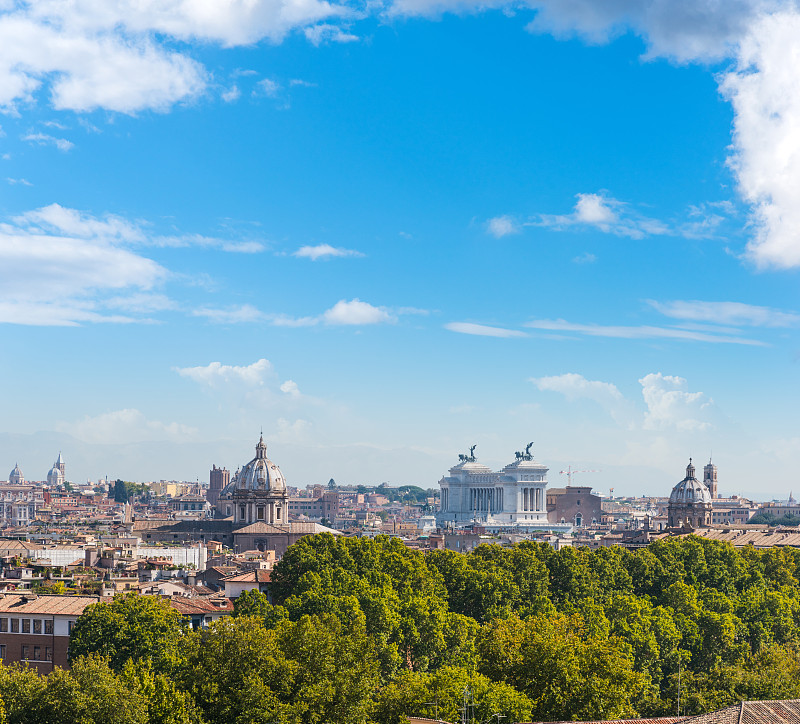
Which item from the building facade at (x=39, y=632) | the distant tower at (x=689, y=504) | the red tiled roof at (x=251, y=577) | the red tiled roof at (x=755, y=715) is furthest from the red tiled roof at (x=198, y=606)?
the distant tower at (x=689, y=504)

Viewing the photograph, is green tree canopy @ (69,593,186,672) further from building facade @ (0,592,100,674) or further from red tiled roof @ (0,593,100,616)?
red tiled roof @ (0,593,100,616)

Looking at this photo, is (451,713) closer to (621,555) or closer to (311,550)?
(311,550)

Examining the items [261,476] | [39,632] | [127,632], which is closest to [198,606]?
[39,632]

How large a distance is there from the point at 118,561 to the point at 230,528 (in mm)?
68055

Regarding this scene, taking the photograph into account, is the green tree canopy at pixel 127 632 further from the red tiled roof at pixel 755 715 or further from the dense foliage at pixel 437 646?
the red tiled roof at pixel 755 715

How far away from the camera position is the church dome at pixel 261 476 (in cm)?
18488

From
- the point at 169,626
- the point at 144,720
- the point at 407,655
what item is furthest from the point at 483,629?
the point at 144,720

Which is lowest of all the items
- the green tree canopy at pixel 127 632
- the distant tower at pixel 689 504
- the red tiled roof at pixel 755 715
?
the red tiled roof at pixel 755 715

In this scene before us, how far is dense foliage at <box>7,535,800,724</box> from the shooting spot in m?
52.7

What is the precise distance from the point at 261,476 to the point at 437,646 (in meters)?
114

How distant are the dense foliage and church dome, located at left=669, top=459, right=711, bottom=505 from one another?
271ft

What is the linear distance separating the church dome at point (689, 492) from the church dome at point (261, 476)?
188 ft

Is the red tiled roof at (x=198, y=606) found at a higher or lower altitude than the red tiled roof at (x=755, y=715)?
higher

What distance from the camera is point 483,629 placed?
7488cm
